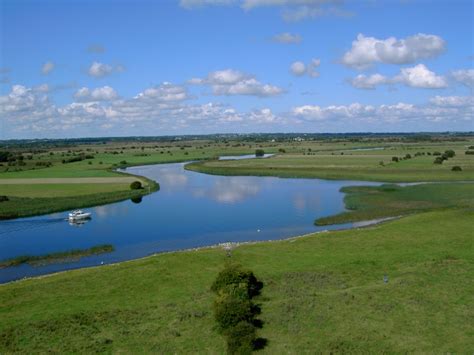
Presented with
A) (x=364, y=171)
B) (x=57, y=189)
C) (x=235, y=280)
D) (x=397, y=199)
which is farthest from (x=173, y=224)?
(x=364, y=171)

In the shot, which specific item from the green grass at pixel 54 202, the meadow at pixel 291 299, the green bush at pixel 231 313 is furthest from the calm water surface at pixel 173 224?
the green bush at pixel 231 313

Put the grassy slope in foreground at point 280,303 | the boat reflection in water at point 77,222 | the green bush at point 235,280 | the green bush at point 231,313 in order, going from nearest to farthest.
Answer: the grassy slope in foreground at point 280,303 → the green bush at point 231,313 → the green bush at point 235,280 → the boat reflection in water at point 77,222

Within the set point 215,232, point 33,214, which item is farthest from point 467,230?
point 33,214

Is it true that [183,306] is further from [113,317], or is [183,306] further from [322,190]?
[322,190]

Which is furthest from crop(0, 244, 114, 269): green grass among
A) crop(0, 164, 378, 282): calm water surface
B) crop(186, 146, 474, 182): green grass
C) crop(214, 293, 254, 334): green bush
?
crop(186, 146, 474, 182): green grass

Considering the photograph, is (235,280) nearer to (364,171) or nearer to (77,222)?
(77,222)

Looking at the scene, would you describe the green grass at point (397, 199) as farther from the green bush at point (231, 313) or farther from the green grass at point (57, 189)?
the green grass at point (57, 189)
